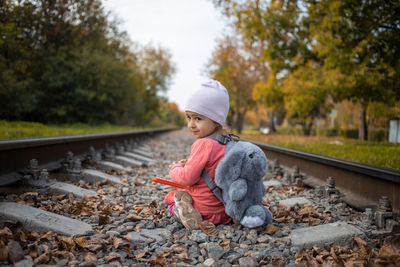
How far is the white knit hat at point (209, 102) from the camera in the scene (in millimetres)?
2488

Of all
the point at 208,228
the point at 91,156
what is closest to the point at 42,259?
the point at 208,228

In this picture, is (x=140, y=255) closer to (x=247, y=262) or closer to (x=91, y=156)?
(x=247, y=262)

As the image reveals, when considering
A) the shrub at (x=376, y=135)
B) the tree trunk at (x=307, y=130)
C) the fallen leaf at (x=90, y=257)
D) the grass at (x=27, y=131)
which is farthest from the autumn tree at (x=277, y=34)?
the tree trunk at (x=307, y=130)

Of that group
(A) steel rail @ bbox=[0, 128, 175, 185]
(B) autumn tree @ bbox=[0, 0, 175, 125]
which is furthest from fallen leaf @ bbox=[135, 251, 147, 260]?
(B) autumn tree @ bbox=[0, 0, 175, 125]

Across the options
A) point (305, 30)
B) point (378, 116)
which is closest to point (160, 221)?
point (305, 30)

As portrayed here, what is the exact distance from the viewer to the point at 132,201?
3.66 metres

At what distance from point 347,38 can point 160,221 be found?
7.94 meters

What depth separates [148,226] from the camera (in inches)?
109

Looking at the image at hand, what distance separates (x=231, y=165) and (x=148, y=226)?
100cm

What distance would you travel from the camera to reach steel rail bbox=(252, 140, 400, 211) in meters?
2.89

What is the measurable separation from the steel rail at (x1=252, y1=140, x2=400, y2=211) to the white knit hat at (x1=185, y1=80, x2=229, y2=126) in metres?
1.71

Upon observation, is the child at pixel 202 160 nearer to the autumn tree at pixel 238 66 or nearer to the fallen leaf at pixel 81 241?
the fallen leaf at pixel 81 241

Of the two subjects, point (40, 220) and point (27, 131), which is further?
point (27, 131)

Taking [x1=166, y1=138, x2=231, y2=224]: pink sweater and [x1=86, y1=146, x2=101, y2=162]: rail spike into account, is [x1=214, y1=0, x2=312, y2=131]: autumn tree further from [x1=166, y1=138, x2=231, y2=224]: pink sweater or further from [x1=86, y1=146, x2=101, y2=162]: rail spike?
[x1=166, y1=138, x2=231, y2=224]: pink sweater
